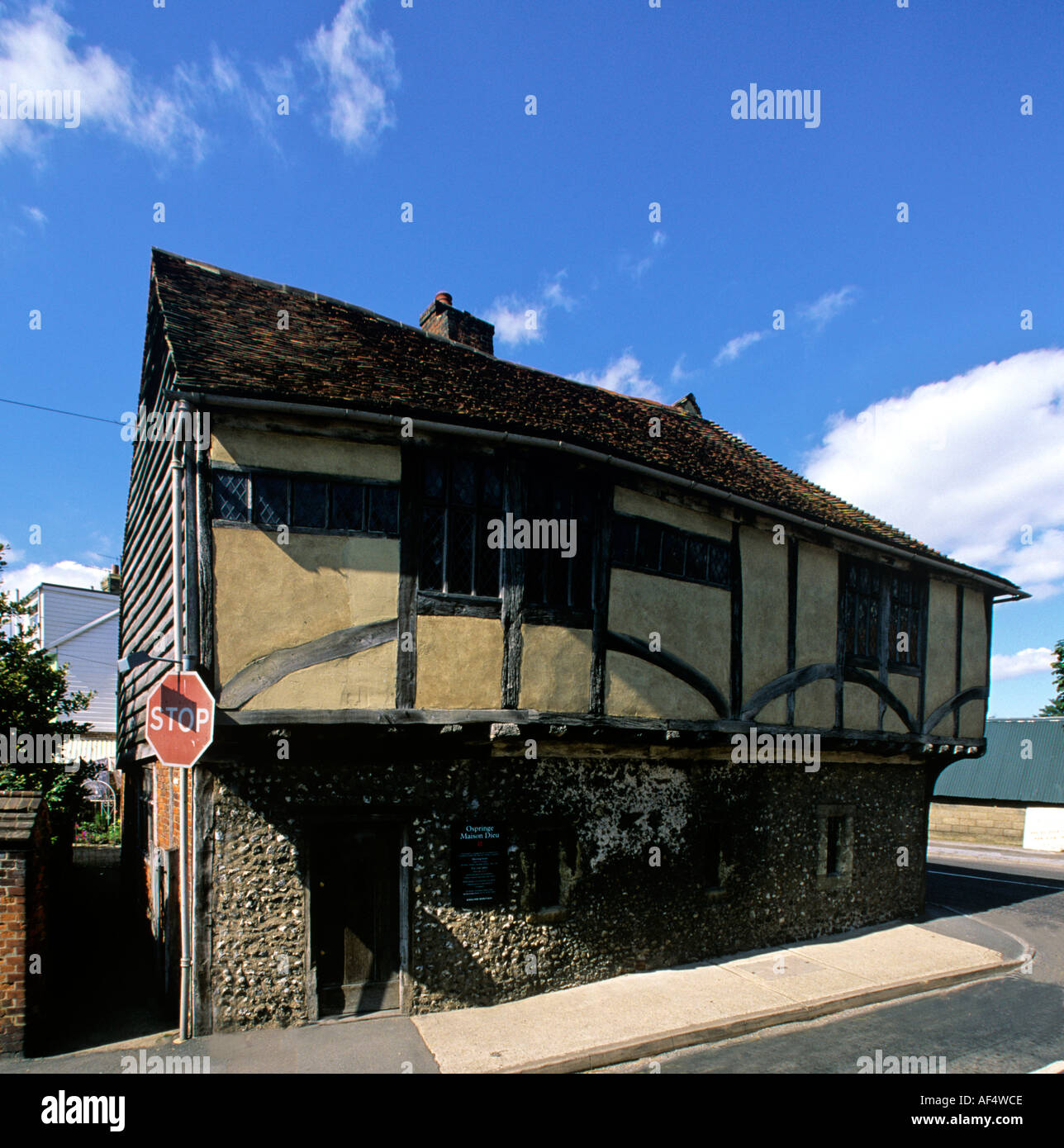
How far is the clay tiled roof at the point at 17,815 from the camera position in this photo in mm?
6414

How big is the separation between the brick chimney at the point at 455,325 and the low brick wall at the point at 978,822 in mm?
24516

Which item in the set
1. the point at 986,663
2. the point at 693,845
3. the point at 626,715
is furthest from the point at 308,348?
the point at 986,663

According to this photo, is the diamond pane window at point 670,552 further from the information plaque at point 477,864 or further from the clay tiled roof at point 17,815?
the clay tiled roof at point 17,815

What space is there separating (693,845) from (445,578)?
4932mm

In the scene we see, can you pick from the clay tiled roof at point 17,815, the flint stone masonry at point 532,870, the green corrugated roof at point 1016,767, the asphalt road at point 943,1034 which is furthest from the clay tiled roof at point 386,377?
the green corrugated roof at point 1016,767

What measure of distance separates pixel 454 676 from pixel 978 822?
2656cm

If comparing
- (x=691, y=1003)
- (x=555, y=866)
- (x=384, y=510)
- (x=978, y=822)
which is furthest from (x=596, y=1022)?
(x=978, y=822)

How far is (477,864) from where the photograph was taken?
7.96m

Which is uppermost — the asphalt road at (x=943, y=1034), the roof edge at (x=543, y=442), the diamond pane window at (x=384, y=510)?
the roof edge at (x=543, y=442)

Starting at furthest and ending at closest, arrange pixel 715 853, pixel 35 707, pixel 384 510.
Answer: pixel 35 707
pixel 715 853
pixel 384 510

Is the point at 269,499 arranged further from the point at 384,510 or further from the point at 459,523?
the point at 459,523

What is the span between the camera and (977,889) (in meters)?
16.6

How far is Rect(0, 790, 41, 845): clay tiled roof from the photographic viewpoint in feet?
21.0
